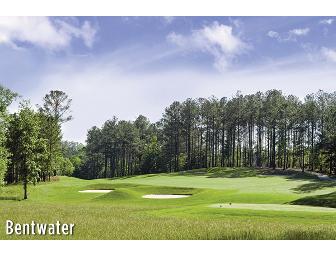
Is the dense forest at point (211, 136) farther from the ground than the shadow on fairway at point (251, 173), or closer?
farther from the ground

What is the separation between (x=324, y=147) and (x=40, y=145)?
65525 mm

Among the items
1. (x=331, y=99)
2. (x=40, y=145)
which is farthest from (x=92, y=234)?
(x=331, y=99)

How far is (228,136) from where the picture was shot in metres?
142

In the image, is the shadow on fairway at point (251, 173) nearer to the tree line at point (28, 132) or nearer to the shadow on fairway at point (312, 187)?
the shadow on fairway at point (312, 187)

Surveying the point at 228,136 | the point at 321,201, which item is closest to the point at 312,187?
the point at 321,201

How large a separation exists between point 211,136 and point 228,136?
8143mm

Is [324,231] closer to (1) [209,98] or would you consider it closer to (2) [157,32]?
(2) [157,32]

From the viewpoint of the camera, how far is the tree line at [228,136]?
115 m

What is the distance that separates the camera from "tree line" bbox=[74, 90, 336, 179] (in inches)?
4532

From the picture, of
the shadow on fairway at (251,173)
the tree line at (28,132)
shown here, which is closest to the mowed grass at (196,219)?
the tree line at (28,132)

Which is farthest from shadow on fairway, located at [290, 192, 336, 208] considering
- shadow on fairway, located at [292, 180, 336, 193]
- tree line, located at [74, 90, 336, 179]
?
tree line, located at [74, 90, 336, 179]

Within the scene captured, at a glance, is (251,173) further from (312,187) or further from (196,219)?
(196,219)

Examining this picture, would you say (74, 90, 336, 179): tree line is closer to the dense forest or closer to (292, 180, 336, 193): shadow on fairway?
the dense forest

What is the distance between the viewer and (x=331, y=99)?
11162 cm
